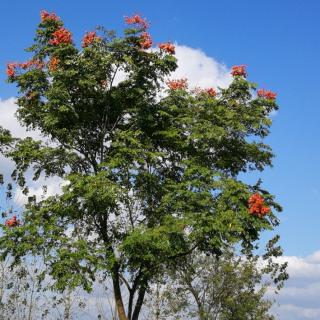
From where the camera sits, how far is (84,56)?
21.5 metres

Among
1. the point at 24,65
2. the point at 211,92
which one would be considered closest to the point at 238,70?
the point at 211,92

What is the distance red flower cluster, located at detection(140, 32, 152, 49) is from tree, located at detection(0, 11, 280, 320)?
4 centimetres

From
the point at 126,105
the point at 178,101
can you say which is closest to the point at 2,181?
the point at 126,105

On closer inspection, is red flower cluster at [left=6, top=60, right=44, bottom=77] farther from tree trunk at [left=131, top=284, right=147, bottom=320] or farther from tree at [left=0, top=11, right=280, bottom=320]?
tree trunk at [left=131, top=284, right=147, bottom=320]

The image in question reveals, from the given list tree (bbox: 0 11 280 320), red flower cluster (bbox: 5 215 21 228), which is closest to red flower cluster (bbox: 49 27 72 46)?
tree (bbox: 0 11 280 320)

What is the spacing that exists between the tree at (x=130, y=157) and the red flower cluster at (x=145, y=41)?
0.12ft

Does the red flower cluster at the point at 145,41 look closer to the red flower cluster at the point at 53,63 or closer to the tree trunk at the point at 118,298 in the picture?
the red flower cluster at the point at 53,63

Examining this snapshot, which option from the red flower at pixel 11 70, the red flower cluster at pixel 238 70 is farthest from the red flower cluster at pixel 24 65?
the red flower cluster at pixel 238 70

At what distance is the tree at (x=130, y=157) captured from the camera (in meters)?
19.7

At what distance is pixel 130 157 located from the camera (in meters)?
20.9

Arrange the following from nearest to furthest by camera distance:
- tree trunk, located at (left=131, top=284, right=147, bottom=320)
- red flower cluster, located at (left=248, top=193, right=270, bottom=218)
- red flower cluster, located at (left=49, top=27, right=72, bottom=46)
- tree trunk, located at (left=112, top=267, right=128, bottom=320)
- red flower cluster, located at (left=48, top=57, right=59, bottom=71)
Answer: red flower cluster, located at (left=248, top=193, right=270, bottom=218)
red flower cluster, located at (left=48, top=57, right=59, bottom=71)
red flower cluster, located at (left=49, top=27, right=72, bottom=46)
tree trunk, located at (left=112, top=267, right=128, bottom=320)
tree trunk, located at (left=131, top=284, right=147, bottom=320)

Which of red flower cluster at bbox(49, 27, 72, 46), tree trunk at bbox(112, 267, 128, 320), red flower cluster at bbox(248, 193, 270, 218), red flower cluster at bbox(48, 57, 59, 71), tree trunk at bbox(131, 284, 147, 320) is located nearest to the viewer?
red flower cluster at bbox(248, 193, 270, 218)

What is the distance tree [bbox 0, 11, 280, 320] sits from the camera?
19.7 m

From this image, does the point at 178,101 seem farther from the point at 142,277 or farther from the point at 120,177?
the point at 142,277
